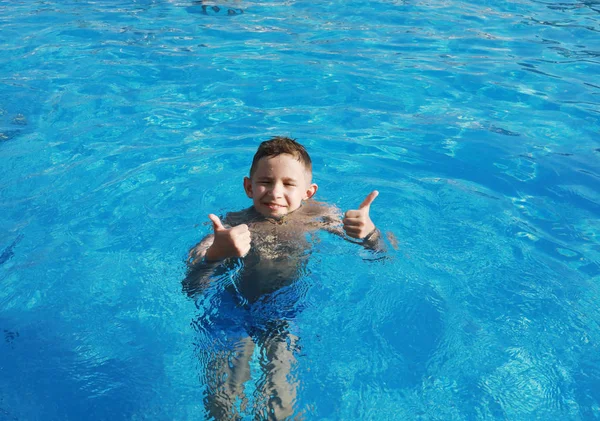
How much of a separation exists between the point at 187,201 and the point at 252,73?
3.27m

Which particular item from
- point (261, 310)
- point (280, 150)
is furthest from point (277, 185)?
point (261, 310)

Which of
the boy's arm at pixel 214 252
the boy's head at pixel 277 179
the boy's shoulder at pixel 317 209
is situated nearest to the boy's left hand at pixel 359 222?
the boy's head at pixel 277 179

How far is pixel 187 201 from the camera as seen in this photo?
4.95m

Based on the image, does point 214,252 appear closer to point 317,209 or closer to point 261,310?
point 261,310

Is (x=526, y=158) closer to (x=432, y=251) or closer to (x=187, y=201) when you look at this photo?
(x=432, y=251)

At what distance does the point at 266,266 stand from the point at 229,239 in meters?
0.52

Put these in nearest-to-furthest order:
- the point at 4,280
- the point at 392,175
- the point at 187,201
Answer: the point at 4,280, the point at 187,201, the point at 392,175

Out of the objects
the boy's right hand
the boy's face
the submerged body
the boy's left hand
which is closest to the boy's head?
the boy's face

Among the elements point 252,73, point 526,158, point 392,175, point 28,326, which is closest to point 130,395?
point 28,326

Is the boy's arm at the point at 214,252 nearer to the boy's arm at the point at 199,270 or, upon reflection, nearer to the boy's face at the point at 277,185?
the boy's arm at the point at 199,270

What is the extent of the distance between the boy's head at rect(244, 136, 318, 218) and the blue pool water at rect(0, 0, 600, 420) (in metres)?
0.53

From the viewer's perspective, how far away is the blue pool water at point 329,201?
3199 mm

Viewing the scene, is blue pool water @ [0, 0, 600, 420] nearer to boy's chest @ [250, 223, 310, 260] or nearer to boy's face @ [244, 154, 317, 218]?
boy's chest @ [250, 223, 310, 260]

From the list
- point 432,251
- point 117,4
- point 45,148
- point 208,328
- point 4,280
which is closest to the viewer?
point 208,328
